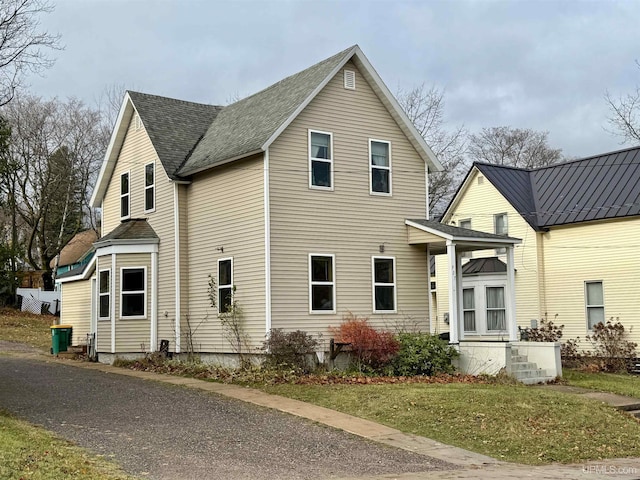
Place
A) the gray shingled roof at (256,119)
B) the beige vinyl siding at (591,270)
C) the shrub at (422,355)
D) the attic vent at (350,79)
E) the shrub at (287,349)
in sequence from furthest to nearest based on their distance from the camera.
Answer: the beige vinyl siding at (591,270), the attic vent at (350,79), the gray shingled roof at (256,119), the shrub at (422,355), the shrub at (287,349)

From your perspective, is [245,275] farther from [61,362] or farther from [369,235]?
[61,362]

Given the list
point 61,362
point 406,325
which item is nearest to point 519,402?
point 406,325

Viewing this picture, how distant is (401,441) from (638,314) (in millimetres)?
15130

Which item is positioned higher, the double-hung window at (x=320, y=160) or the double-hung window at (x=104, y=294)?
the double-hung window at (x=320, y=160)

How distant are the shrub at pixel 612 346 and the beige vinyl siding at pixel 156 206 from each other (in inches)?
551

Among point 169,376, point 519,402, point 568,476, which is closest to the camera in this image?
point 568,476

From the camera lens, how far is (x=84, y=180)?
4522cm

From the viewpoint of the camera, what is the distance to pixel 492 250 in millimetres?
29203

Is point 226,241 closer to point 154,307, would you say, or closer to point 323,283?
point 323,283

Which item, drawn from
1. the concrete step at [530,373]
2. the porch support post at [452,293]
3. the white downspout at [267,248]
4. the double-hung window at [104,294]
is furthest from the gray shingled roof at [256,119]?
the concrete step at [530,373]

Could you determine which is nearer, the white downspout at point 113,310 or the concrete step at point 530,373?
the concrete step at point 530,373

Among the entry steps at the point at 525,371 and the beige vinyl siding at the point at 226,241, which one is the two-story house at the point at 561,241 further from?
the beige vinyl siding at the point at 226,241

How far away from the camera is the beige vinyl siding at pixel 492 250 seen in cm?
2788

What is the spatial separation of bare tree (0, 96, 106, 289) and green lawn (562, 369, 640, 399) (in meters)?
31.6
